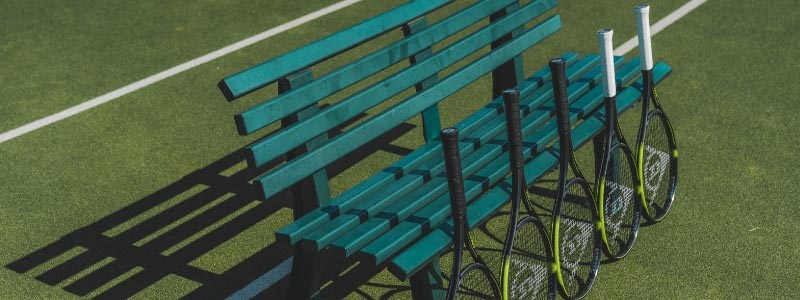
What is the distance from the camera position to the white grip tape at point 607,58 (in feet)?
16.5

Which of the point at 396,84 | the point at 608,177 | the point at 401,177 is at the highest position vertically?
the point at 396,84

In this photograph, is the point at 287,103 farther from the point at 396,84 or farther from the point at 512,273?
the point at 512,273

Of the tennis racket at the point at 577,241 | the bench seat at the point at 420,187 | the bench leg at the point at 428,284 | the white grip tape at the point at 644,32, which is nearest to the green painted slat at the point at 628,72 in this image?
the bench seat at the point at 420,187

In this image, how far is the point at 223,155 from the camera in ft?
24.0

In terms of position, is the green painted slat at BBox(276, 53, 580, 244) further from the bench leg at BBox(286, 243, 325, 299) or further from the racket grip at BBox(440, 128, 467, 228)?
the racket grip at BBox(440, 128, 467, 228)

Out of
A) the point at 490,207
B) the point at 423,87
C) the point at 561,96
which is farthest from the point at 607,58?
the point at 423,87

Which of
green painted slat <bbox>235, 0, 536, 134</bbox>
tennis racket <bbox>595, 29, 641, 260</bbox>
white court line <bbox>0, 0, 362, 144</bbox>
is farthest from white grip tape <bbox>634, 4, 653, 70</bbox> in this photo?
white court line <bbox>0, 0, 362, 144</bbox>

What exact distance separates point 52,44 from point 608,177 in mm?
5358

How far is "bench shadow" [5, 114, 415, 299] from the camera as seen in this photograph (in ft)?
19.1

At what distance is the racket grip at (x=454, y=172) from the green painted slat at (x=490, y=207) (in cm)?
24

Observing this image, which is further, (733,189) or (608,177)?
(733,189)

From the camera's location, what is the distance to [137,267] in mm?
6016

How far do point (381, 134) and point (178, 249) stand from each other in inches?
58.8

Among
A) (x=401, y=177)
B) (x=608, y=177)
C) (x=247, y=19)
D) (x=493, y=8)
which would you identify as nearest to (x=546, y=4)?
(x=493, y=8)
